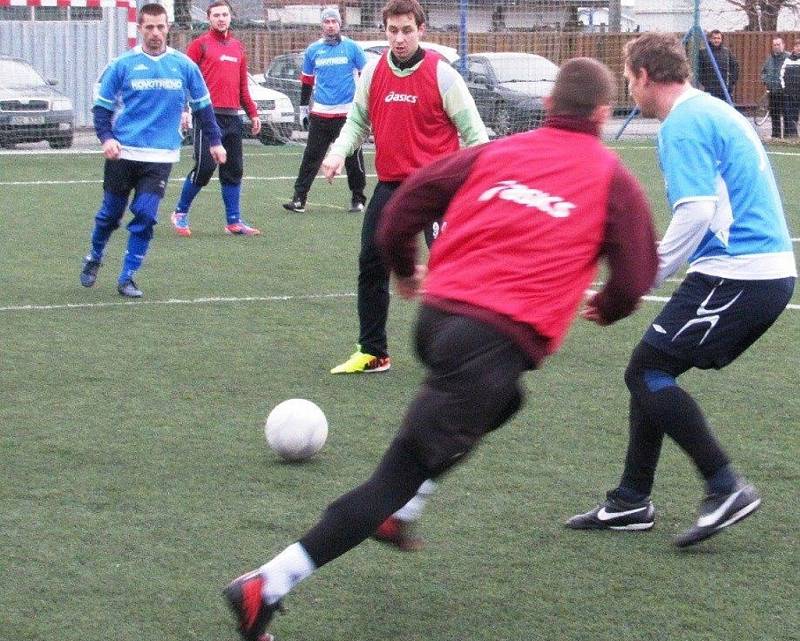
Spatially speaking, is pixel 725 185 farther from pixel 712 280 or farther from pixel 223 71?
pixel 223 71

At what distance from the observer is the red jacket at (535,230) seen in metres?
3.92

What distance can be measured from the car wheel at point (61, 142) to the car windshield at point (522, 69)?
742 cm

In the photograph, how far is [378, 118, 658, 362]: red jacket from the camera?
3922mm

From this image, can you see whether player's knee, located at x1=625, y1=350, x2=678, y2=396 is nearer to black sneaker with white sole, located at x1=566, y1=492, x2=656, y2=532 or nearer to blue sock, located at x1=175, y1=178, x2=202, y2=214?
black sneaker with white sole, located at x1=566, y1=492, x2=656, y2=532

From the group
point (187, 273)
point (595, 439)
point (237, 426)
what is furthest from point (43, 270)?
point (595, 439)

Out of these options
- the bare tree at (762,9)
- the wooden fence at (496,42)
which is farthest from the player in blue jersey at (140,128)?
the bare tree at (762,9)

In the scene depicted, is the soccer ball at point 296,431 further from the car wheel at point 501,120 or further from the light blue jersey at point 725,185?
the car wheel at point 501,120

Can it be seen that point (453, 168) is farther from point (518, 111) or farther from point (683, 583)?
point (518, 111)

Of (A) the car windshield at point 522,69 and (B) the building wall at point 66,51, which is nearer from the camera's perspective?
(A) the car windshield at point 522,69

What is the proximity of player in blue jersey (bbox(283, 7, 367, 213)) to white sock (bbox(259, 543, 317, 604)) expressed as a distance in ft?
36.6

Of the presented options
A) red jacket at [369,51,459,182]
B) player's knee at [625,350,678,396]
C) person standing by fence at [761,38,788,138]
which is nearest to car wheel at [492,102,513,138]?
person standing by fence at [761,38,788,138]

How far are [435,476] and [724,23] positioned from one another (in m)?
45.4

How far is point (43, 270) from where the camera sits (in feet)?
37.4

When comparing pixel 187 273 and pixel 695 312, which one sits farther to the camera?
pixel 187 273
